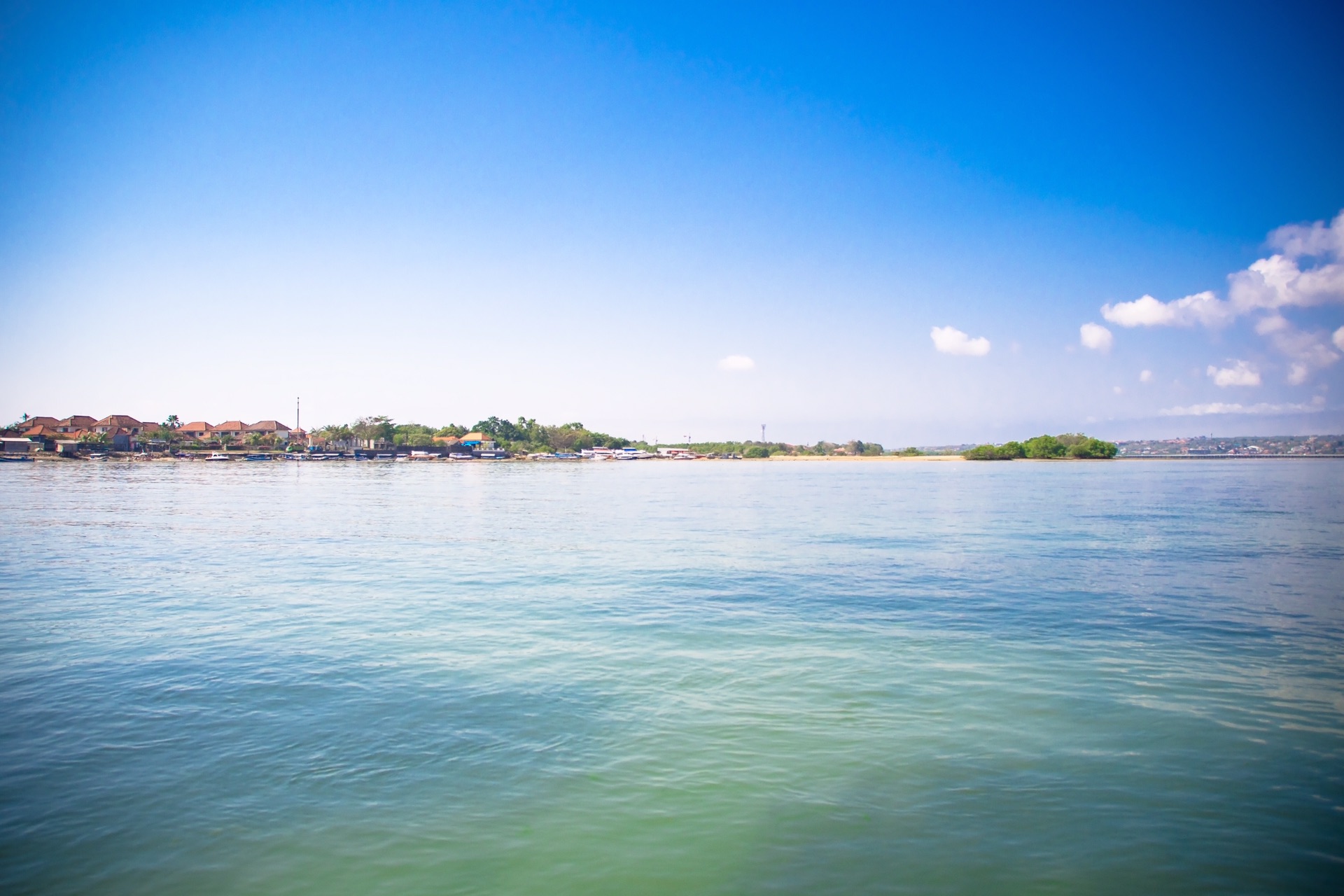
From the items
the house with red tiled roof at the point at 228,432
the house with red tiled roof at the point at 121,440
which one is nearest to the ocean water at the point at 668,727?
the house with red tiled roof at the point at 121,440

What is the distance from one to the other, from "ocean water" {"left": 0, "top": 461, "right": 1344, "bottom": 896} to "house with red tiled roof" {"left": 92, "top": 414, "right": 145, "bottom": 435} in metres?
185

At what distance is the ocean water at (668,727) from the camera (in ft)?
23.1

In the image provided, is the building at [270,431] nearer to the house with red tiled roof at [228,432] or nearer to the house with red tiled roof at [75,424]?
the house with red tiled roof at [228,432]

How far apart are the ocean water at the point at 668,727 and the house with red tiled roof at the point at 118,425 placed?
185 metres

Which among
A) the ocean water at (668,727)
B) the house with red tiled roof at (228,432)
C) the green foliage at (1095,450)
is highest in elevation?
the house with red tiled roof at (228,432)

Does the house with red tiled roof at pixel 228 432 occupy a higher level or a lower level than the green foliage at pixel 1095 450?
higher

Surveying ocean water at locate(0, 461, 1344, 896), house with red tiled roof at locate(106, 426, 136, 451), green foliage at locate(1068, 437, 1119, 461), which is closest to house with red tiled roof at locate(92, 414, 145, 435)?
house with red tiled roof at locate(106, 426, 136, 451)

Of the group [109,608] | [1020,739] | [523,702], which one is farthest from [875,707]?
[109,608]

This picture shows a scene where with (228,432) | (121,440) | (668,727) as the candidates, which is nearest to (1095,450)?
(668,727)

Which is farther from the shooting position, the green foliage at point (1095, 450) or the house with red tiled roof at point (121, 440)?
the green foliage at point (1095, 450)

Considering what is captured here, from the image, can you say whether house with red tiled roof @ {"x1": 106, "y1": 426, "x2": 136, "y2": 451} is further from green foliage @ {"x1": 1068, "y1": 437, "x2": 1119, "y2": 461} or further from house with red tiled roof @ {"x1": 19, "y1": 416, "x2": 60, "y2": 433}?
green foliage @ {"x1": 1068, "y1": 437, "x2": 1119, "y2": 461}

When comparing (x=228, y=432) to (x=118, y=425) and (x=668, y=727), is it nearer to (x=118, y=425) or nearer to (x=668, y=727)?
(x=118, y=425)

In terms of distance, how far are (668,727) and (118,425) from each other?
213067mm

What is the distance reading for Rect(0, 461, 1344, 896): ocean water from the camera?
7.03 m
